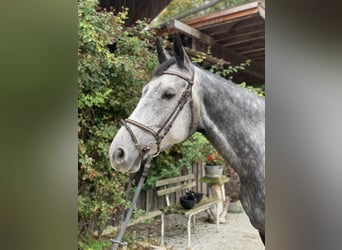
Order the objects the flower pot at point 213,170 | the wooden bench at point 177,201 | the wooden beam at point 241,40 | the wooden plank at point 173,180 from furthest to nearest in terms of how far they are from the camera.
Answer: the flower pot at point 213,170 → the wooden beam at point 241,40 → the wooden plank at point 173,180 → the wooden bench at point 177,201

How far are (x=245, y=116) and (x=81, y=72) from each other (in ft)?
3.71

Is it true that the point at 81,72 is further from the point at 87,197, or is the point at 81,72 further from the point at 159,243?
the point at 159,243

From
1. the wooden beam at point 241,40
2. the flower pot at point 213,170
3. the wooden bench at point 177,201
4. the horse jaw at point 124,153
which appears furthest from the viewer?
the flower pot at point 213,170

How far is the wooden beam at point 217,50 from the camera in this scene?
7.89ft

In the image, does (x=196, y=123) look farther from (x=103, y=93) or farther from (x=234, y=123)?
(x=103, y=93)

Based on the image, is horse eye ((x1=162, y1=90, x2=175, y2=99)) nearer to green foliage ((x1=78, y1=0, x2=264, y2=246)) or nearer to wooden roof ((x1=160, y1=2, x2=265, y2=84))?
green foliage ((x1=78, y1=0, x2=264, y2=246))

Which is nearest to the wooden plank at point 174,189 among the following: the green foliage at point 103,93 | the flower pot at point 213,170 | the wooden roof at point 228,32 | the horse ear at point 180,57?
the flower pot at point 213,170

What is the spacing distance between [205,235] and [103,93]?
1.66m

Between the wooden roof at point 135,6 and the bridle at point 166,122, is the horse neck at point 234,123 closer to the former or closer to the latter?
the bridle at point 166,122

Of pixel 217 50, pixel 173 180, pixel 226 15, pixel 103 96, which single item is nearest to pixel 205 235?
pixel 173 180

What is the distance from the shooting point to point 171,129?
1.21 meters

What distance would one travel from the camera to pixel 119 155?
3.83ft

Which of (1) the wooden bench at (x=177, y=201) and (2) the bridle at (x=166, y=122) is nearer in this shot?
(2) the bridle at (x=166, y=122)
